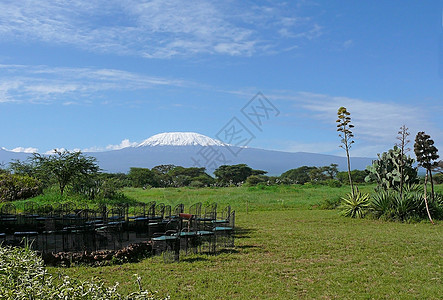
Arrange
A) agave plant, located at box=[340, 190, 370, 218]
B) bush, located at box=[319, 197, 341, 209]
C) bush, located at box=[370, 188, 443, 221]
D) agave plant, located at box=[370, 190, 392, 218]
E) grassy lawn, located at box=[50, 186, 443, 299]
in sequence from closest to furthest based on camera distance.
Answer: grassy lawn, located at box=[50, 186, 443, 299], bush, located at box=[370, 188, 443, 221], agave plant, located at box=[370, 190, 392, 218], agave plant, located at box=[340, 190, 370, 218], bush, located at box=[319, 197, 341, 209]

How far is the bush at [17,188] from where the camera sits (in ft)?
73.0

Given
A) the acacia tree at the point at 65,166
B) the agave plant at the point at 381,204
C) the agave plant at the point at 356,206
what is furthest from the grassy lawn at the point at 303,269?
the acacia tree at the point at 65,166

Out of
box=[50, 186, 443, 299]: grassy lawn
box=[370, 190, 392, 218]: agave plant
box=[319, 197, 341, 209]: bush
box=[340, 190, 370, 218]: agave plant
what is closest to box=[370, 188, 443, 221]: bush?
box=[370, 190, 392, 218]: agave plant

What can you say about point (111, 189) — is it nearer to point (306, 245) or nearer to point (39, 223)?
→ point (39, 223)

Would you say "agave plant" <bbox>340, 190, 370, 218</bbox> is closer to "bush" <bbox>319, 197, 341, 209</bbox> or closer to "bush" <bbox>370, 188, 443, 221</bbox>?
"bush" <bbox>370, 188, 443, 221</bbox>

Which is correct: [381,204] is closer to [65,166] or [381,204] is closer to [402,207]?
[402,207]

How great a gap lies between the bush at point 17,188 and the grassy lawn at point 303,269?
51.0 ft

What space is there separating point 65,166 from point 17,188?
3.19m

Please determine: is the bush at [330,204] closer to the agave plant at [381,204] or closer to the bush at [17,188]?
the agave plant at [381,204]

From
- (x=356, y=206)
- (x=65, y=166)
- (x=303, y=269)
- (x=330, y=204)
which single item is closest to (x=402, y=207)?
(x=356, y=206)

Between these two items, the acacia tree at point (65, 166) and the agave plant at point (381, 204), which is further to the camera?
the acacia tree at point (65, 166)

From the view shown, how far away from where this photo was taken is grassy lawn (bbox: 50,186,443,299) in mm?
6680

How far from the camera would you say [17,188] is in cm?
2283

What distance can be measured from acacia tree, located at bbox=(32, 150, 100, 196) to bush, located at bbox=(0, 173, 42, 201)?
3.37ft
